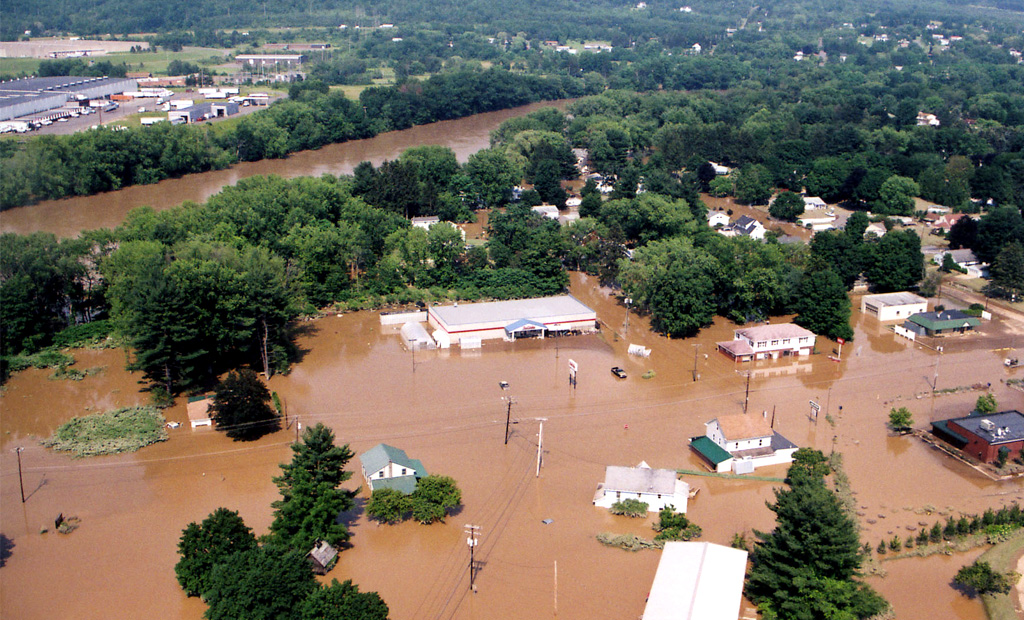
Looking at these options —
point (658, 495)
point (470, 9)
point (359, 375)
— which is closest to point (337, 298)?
point (359, 375)

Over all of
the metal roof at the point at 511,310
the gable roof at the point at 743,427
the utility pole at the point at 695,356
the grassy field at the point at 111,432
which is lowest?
the utility pole at the point at 695,356

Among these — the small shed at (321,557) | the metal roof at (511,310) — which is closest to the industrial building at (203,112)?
the metal roof at (511,310)

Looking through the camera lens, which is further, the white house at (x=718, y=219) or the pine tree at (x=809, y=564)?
the white house at (x=718, y=219)

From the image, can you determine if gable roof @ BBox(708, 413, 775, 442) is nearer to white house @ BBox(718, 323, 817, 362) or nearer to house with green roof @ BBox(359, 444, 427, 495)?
white house @ BBox(718, 323, 817, 362)

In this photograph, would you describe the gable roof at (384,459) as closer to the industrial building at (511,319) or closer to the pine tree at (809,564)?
the pine tree at (809,564)

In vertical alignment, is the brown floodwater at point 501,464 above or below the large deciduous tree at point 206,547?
below

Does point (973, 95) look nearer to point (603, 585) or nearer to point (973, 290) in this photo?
point (973, 290)

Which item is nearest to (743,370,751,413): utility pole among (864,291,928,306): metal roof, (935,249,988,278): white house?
(864,291,928,306): metal roof

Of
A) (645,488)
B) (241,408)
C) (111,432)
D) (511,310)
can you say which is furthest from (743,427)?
(111,432)
